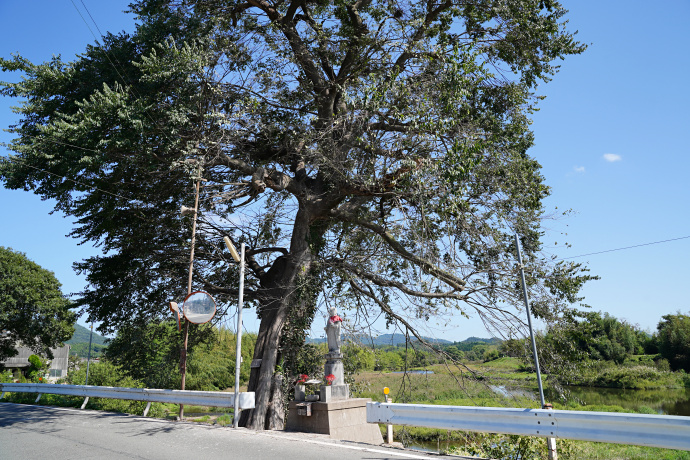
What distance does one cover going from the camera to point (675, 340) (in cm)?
3947

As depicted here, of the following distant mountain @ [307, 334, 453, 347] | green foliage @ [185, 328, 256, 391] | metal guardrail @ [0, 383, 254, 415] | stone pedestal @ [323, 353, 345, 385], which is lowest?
green foliage @ [185, 328, 256, 391]

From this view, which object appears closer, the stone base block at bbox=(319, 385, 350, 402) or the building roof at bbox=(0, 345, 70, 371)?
the stone base block at bbox=(319, 385, 350, 402)

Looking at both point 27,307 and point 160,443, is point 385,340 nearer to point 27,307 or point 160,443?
point 160,443

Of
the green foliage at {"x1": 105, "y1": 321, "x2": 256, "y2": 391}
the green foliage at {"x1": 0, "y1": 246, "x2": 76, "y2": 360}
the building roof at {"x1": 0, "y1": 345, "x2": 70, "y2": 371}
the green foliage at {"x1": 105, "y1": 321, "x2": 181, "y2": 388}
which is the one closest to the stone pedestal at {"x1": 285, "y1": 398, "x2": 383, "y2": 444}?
the green foliage at {"x1": 105, "y1": 321, "x2": 256, "y2": 391}

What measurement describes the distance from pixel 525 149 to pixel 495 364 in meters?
6.66

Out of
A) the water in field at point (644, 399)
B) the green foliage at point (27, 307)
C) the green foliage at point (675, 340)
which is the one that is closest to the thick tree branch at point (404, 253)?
the water in field at point (644, 399)

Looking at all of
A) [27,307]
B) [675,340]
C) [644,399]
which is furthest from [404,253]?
[675,340]

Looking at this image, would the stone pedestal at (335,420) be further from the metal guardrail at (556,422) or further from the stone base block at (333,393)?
the metal guardrail at (556,422)

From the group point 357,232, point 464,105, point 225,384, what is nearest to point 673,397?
point 357,232

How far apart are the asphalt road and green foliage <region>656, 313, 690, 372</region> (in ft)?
141

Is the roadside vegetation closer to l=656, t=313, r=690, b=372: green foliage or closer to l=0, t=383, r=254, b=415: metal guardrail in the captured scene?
l=0, t=383, r=254, b=415: metal guardrail

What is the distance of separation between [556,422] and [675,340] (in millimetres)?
44199

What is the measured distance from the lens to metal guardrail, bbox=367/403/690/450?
430 centimetres

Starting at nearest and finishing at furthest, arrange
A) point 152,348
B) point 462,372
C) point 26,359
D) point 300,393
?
point 300,393
point 462,372
point 152,348
point 26,359
